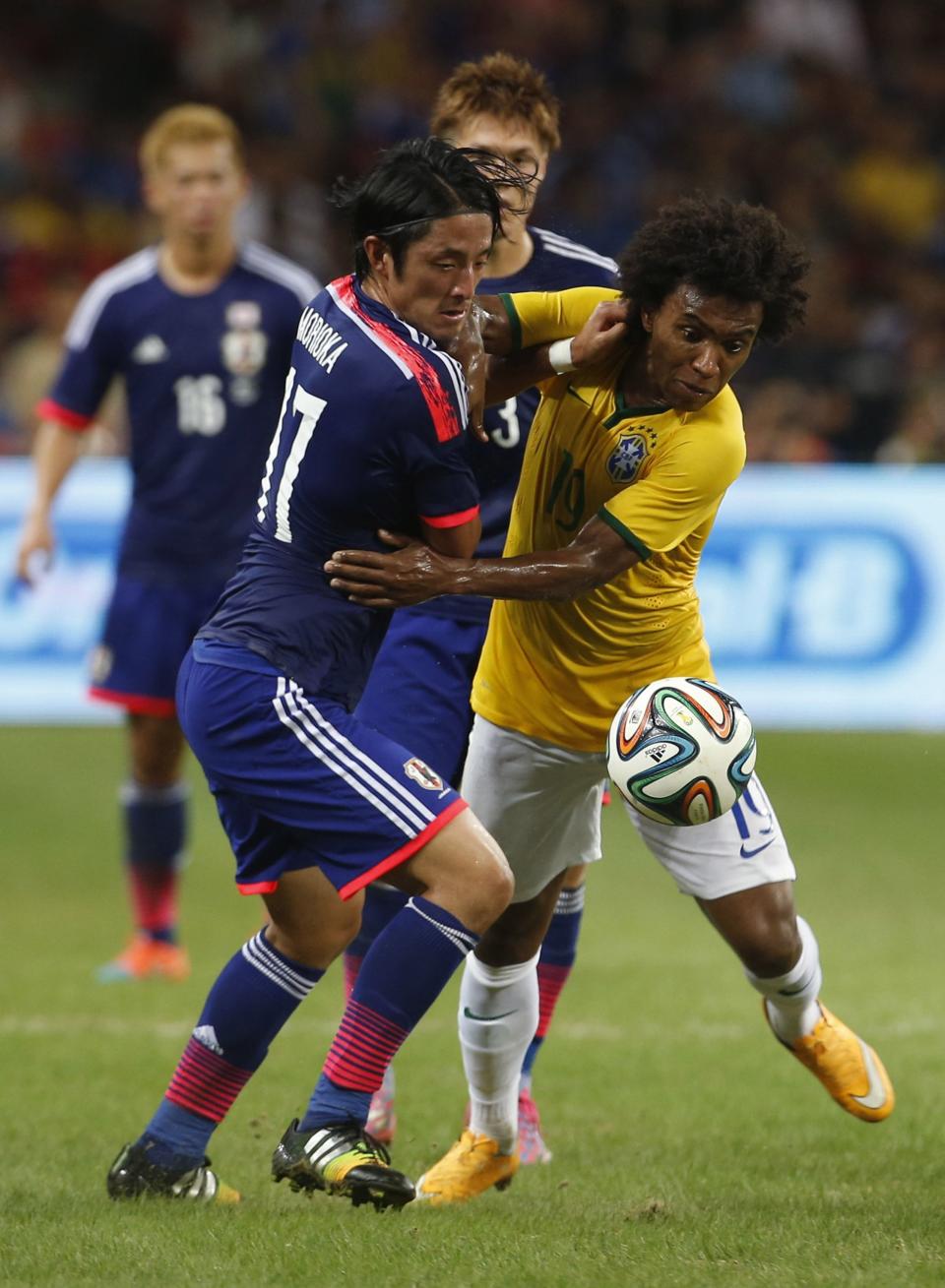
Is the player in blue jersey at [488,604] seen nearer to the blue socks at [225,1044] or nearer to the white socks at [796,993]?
the white socks at [796,993]

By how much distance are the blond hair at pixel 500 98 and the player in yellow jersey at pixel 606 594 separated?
97cm

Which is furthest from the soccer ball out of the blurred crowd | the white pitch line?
the blurred crowd

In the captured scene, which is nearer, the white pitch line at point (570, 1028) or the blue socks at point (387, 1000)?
the blue socks at point (387, 1000)

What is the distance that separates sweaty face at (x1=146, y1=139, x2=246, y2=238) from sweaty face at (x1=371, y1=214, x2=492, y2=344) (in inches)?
128

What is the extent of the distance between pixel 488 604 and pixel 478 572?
3.71 ft

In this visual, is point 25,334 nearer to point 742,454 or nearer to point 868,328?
point 868,328

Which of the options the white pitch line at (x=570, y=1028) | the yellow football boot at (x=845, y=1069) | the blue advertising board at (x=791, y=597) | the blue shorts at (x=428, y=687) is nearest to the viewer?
the yellow football boot at (x=845, y=1069)

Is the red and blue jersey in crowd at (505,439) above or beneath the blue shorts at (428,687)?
above

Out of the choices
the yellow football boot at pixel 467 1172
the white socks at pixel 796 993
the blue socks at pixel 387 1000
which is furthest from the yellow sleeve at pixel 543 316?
the yellow football boot at pixel 467 1172

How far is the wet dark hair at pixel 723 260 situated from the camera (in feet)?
13.7

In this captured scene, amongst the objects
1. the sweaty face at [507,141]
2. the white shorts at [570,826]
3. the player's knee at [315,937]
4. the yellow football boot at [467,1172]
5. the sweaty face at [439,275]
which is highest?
the sweaty face at [507,141]

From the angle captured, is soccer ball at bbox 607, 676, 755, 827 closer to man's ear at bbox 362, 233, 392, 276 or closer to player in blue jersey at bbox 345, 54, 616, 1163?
player in blue jersey at bbox 345, 54, 616, 1163

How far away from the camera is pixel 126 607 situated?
7.27 m

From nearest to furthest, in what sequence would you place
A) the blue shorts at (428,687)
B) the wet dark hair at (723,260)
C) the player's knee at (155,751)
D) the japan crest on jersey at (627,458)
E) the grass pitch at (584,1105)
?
the grass pitch at (584,1105) < the wet dark hair at (723,260) < the japan crest on jersey at (627,458) < the blue shorts at (428,687) < the player's knee at (155,751)
